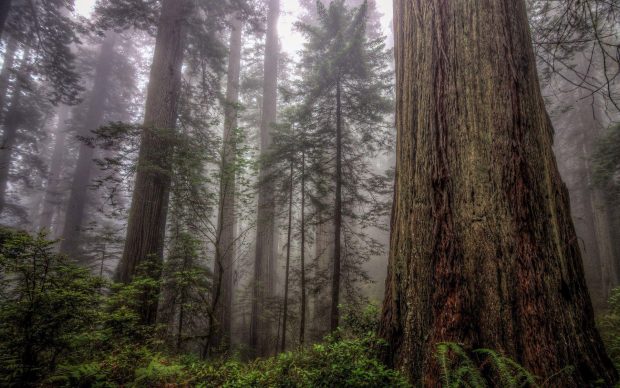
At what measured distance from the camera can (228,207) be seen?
7.04 metres

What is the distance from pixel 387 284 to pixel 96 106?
2385cm

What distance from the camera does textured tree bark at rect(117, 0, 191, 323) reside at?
6.44 metres

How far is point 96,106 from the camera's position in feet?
63.3

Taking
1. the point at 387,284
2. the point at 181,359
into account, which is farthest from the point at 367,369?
the point at 181,359

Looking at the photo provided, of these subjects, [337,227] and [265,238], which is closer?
[337,227]

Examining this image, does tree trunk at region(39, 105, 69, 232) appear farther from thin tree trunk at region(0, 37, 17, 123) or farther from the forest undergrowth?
the forest undergrowth

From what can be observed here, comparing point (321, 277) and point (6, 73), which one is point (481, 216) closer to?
point (321, 277)

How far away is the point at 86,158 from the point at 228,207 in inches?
680

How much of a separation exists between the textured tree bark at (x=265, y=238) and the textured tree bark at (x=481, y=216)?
573 cm

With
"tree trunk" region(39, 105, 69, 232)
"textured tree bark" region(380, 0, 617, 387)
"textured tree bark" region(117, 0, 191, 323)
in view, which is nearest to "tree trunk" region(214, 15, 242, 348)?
"textured tree bark" region(117, 0, 191, 323)

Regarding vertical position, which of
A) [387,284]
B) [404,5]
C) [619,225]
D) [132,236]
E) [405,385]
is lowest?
[405,385]

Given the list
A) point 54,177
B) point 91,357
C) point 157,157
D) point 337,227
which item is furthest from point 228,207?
point 54,177

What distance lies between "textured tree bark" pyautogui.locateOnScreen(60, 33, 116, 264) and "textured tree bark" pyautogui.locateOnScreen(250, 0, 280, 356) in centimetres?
1086

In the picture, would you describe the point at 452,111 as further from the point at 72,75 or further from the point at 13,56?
the point at 13,56
